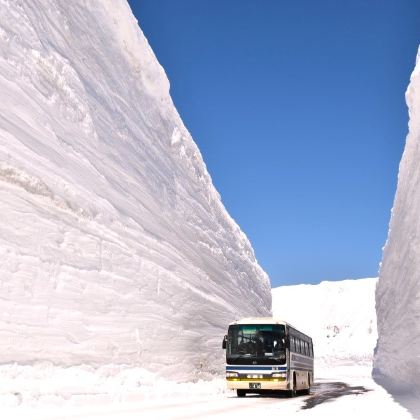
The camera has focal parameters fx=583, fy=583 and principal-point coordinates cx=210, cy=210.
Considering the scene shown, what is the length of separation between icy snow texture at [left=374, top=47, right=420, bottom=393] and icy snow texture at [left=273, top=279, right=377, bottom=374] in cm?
4897

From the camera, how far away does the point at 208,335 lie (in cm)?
2864

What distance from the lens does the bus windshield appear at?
66.7 feet

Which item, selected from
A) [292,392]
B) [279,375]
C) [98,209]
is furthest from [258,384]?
[98,209]

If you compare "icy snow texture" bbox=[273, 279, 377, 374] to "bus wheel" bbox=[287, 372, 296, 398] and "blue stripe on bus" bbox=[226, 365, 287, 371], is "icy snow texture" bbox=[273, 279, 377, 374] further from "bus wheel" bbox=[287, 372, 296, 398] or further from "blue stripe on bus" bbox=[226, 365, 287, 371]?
"blue stripe on bus" bbox=[226, 365, 287, 371]

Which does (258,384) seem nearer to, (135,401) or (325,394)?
(325,394)

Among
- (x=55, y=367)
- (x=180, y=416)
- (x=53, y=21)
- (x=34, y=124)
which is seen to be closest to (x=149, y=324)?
(x=55, y=367)

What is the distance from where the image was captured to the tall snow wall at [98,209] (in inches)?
648

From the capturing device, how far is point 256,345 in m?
20.7

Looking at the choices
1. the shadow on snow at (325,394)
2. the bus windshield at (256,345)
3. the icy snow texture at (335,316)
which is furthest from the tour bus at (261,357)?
the icy snow texture at (335,316)

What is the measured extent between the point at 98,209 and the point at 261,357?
779 cm

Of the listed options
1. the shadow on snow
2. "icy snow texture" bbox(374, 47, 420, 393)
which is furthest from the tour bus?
Result: "icy snow texture" bbox(374, 47, 420, 393)

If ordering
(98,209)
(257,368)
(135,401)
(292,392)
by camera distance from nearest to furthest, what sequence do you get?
(135,401) → (257,368) → (98,209) → (292,392)

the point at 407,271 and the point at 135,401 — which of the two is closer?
the point at 135,401

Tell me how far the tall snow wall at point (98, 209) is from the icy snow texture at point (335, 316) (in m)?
62.9
